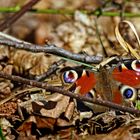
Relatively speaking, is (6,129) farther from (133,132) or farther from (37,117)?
(133,132)

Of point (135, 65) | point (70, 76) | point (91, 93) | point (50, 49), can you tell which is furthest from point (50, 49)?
point (135, 65)

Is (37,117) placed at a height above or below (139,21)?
below

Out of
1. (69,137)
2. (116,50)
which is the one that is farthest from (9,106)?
(116,50)

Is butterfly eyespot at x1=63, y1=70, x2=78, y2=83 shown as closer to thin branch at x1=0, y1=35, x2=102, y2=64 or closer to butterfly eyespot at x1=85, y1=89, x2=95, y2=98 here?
butterfly eyespot at x1=85, y1=89, x2=95, y2=98

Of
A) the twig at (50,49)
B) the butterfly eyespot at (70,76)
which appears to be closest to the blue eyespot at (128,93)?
the butterfly eyespot at (70,76)

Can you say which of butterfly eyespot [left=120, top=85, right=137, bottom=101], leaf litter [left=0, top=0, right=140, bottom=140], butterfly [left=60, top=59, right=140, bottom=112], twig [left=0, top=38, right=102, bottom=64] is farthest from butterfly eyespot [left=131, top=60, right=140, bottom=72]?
twig [left=0, top=38, right=102, bottom=64]

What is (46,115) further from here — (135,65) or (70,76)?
(135,65)

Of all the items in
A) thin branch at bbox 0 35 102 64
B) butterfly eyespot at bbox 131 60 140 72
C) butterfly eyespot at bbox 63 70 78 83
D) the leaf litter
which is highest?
thin branch at bbox 0 35 102 64

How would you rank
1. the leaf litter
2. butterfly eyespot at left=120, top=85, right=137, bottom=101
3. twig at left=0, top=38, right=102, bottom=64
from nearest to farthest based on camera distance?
the leaf litter
butterfly eyespot at left=120, top=85, right=137, bottom=101
twig at left=0, top=38, right=102, bottom=64
